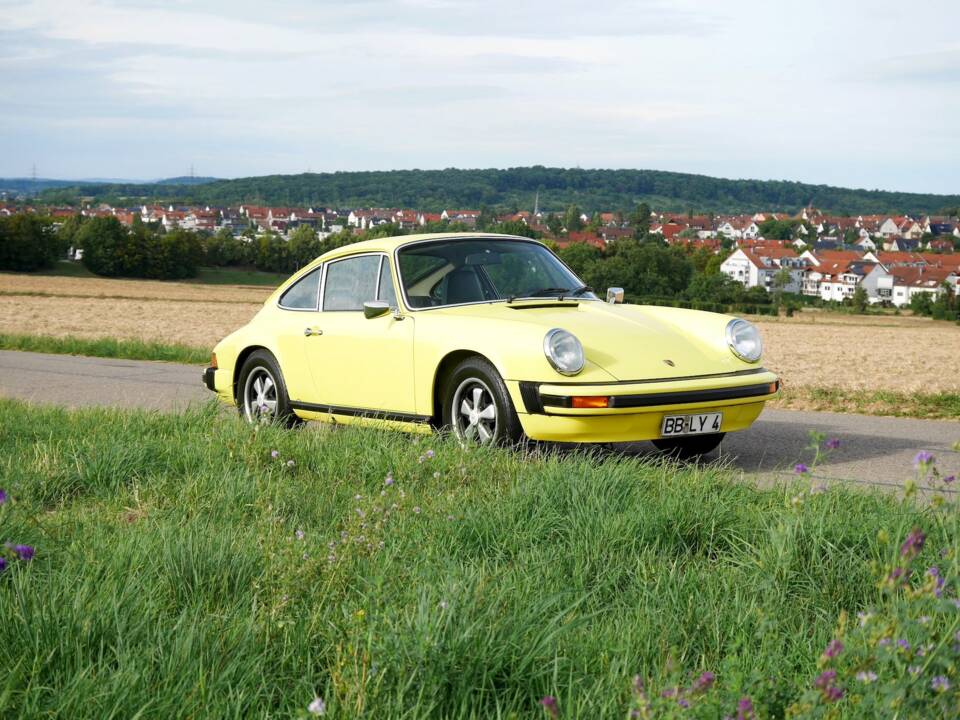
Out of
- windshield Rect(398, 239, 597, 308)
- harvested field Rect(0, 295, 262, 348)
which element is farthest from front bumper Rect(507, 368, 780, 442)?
harvested field Rect(0, 295, 262, 348)

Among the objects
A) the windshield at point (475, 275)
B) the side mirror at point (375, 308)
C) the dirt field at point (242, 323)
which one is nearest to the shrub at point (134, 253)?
the dirt field at point (242, 323)

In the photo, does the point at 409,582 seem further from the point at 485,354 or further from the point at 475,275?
the point at 475,275

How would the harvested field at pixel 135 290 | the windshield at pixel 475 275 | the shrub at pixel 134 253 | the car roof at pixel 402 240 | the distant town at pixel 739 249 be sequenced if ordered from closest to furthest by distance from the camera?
the windshield at pixel 475 275
the car roof at pixel 402 240
the harvested field at pixel 135 290
the shrub at pixel 134 253
the distant town at pixel 739 249

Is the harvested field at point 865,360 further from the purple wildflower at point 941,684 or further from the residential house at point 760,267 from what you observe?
the residential house at point 760,267

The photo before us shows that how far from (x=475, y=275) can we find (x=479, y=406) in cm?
129

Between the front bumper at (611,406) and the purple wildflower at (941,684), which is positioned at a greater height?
the purple wildflower at (941,684)

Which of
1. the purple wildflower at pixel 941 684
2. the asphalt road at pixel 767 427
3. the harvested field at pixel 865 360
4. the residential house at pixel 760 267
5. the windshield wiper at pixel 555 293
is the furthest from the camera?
the residential house at pixel 760 267

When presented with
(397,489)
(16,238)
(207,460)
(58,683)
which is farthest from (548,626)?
(16,238)

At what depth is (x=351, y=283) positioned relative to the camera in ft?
27.5

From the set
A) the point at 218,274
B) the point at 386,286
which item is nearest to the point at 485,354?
the point at 386,286

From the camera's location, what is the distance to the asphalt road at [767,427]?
23.9ft

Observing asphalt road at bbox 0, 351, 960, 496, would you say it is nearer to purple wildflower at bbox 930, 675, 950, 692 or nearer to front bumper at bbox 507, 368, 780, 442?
front bumper at bbox 507, 368, 780, 442

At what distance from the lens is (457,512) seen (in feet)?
15.5

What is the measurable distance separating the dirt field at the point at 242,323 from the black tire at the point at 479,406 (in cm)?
768
